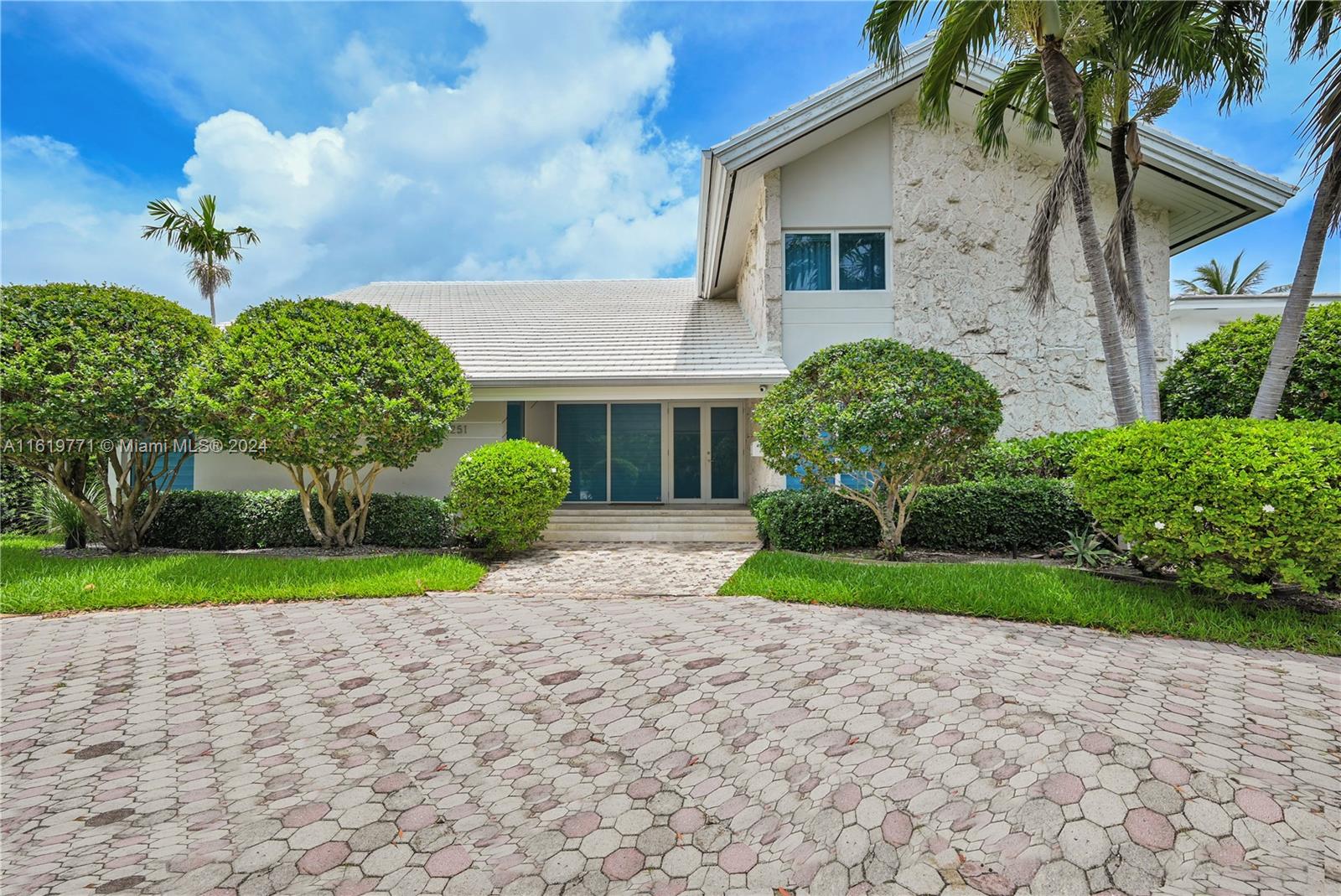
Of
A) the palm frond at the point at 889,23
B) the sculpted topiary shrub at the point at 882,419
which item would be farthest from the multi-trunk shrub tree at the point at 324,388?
the palm frond at the point at 889,23

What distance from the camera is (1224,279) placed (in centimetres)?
2902

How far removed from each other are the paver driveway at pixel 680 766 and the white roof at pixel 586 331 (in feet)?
24.2

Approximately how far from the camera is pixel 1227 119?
832 cm

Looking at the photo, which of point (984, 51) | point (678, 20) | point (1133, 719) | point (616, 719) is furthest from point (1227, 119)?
point (616, 719)

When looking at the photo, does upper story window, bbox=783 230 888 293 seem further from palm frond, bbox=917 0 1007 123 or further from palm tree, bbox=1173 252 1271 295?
palm tree, bbox=1173 252 1271 295

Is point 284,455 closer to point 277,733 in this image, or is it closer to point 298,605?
point 298,605

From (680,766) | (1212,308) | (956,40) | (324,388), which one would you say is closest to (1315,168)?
(956,40)

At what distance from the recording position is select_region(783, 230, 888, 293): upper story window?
12.7 m

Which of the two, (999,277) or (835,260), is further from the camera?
(835,260)

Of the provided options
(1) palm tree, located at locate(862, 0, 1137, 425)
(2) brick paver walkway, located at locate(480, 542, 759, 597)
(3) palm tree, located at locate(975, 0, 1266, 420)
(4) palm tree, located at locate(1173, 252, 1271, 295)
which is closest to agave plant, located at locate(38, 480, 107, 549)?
(2) brick paver walkway, located at locate(480, 542, 759, 597)

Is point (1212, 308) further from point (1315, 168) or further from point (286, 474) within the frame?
point (286, 474)

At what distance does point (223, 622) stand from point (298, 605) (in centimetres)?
74

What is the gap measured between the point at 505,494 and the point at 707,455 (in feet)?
20.4

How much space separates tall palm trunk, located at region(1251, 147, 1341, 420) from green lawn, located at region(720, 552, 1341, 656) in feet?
8.51
